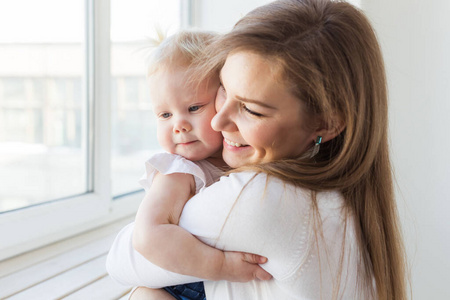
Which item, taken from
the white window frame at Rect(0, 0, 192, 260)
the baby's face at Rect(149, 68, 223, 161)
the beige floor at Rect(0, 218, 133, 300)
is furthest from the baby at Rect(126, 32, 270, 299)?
the white window frame at Rect(0, 0, 192, 260)

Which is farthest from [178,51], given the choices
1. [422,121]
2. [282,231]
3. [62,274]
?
[422,121]

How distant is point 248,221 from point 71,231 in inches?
42.8

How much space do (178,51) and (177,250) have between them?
Answer: 430 millimetres

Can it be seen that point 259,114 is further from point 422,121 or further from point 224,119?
point 422,121

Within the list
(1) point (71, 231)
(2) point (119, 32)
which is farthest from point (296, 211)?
(2) point (119, 32)

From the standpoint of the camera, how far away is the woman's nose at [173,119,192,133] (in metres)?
0.98

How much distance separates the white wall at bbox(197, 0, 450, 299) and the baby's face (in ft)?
3.14

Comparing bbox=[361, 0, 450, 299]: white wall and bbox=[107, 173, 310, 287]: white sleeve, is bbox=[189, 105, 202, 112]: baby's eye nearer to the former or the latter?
bbox=[107, 173, 310, 287]: white sleeve

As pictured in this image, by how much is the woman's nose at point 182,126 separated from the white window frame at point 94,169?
0.75m

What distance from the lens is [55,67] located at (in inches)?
65.6

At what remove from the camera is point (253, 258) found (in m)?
0.78

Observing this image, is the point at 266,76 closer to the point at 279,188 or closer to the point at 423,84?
the point at 279,188

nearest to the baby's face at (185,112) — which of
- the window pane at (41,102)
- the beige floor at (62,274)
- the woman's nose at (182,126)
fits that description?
the woman's nose at (182,126)

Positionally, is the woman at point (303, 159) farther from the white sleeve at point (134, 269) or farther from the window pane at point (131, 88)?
the window pane at point (131, 88)
